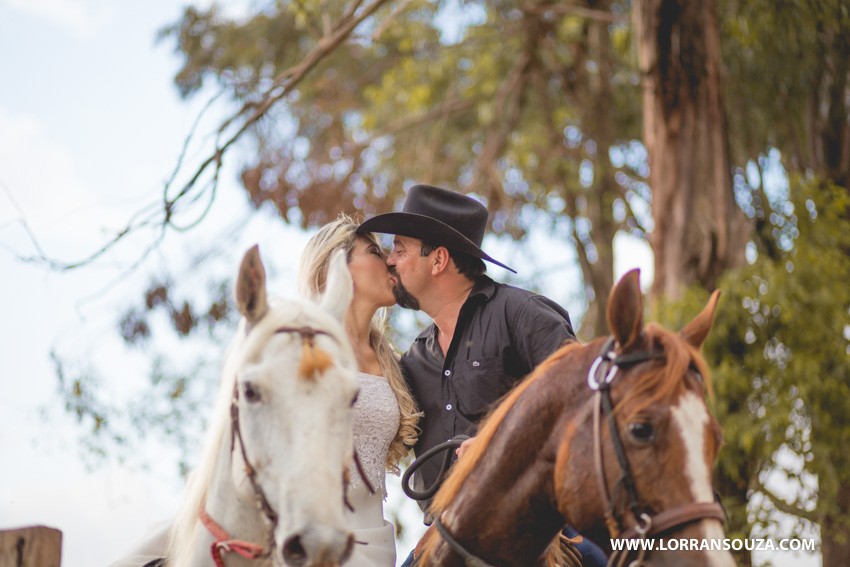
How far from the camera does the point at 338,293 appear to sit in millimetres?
3186

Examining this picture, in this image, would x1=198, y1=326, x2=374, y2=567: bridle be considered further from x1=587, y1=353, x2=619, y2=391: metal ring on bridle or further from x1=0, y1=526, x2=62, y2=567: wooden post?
x1=587, y1=353, x2=619, y2=391: metal ring on bridle

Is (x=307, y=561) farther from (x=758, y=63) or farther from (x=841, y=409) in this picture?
(x=758, y=63)

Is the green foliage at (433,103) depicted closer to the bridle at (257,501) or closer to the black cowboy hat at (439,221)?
the black cowboy hat at (439,221)

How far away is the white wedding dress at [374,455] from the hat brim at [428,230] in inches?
28.0

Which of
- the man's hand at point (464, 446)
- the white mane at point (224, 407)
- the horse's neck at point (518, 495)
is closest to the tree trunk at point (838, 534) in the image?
the man's hand at point (464, 446)

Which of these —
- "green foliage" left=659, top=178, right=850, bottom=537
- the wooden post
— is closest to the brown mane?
the wooden post

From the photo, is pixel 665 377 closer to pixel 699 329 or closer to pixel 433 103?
pixel 699 329

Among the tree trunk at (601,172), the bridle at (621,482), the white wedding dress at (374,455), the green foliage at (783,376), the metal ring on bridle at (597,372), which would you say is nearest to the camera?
the bridle at (621,482)

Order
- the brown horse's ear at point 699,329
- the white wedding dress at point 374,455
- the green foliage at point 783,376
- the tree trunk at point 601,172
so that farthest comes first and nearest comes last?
1. the tree trunk at point 601,172
2. the green foliage at point 783,376
3. the white wedding dress at point 374,455
4. the brown horse's ear at point 699,329

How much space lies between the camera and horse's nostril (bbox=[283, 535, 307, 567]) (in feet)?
8.04

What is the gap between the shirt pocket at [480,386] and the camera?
4.05m

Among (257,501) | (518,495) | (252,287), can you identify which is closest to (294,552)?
(257,501)

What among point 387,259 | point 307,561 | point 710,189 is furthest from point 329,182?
point 307,561

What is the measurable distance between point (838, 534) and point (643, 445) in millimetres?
5994
